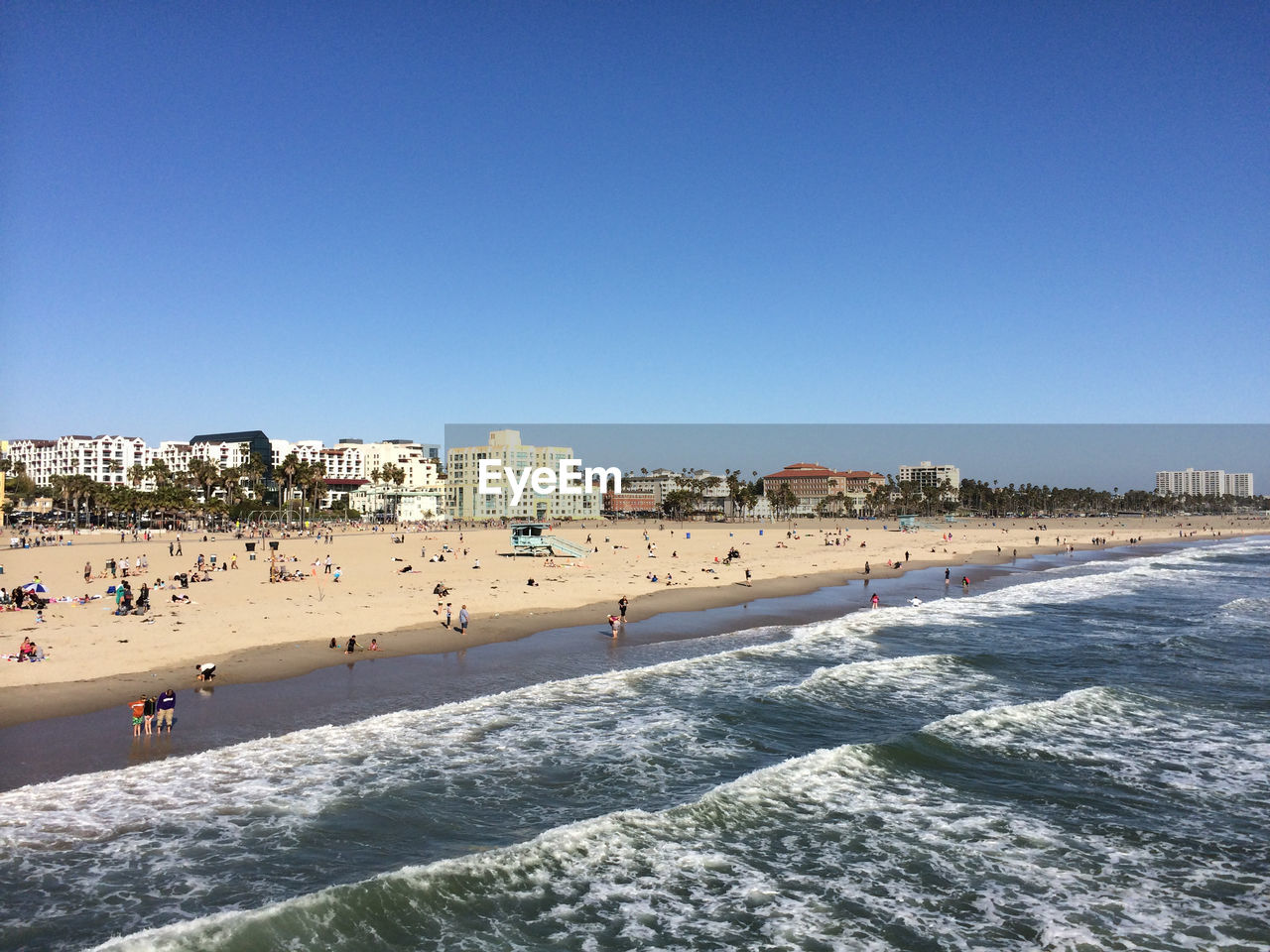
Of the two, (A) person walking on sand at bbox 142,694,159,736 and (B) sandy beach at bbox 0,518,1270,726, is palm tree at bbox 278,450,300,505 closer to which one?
(B) sandy beach at bbox 0,518,1270,726

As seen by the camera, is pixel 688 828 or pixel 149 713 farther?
pixel 149 713

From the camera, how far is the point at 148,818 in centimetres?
1196

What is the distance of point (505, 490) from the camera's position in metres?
173

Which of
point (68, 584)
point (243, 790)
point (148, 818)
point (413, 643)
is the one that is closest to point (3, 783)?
point (148, 818)

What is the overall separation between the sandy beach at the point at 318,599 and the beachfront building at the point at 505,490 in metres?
99.9

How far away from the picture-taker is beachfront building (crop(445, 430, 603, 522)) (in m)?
172

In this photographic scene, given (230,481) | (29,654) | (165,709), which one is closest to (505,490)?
(230,481)

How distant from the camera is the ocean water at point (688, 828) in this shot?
9664 millimetres

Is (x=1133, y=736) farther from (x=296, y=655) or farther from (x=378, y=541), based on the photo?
(x=378, y=541)

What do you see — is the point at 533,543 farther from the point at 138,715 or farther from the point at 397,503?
the point at 397,503

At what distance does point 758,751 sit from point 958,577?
41.7m

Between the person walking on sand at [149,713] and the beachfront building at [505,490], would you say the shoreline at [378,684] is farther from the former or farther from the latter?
the beachfront building at [505,490]

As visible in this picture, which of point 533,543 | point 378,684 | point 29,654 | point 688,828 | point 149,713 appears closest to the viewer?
point 688,828

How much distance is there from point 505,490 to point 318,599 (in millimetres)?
140748
